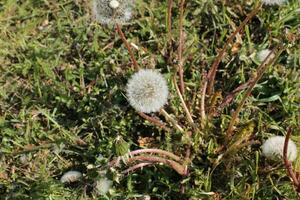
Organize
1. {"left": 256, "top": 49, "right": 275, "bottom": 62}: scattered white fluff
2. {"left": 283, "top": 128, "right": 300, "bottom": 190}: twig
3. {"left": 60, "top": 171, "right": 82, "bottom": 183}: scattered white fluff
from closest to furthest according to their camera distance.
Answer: {"left": 283, "top": 128, "right": 300, "bottom": 190}: twig
{"left": 60, "top": 171, "right": 82, "bottom": 183}: scattered white fluff
{"left": 256, "top": 49, "right": 275, "bottom": 62}: scattered white fluff

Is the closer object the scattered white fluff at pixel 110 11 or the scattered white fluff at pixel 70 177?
the scattered white fluff at pixel 110 11

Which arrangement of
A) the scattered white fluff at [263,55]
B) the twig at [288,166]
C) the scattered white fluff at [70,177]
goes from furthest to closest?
the scattered white fluff at [263,55], the scattered white fluff at [70,177], the twig at [288,166]

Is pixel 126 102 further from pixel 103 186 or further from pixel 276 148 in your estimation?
pixel 276 148

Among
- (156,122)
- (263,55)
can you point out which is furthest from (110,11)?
(263,55)

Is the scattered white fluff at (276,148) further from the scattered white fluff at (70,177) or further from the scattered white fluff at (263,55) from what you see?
the scattered white fluff at (70,177)

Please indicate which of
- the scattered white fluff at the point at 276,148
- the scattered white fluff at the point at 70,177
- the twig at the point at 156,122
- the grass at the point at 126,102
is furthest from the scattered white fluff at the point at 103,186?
the scattered white fluff at the point at 276,148

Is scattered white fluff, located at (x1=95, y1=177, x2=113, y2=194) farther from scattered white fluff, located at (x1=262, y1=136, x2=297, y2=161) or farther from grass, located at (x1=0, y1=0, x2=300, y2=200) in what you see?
scattered white fluff, located at (x1=262, y1=136, x2=297, y2=161)

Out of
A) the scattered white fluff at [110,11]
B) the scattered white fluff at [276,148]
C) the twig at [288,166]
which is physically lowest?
the twig at [288,166]

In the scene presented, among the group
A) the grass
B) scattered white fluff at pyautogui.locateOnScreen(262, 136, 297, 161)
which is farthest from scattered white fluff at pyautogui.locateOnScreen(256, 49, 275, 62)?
scattered white fluff at pyautogui.locateOnScreen(262, 136, 297, 161)
